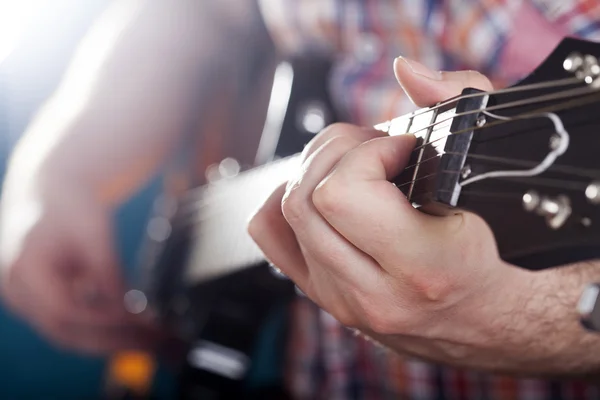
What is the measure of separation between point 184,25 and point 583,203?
1114 millimetres

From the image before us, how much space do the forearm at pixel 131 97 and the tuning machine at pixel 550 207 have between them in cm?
93

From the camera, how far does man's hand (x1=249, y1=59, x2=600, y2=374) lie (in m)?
0.41

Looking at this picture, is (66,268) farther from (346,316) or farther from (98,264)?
(346,316)

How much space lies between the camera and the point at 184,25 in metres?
1.36

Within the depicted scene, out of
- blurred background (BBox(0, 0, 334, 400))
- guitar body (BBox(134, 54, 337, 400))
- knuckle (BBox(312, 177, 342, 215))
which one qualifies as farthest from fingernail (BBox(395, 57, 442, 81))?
blurred background (BBox(0, 0, 334, 400))

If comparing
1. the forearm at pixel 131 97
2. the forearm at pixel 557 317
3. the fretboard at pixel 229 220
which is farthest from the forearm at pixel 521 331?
the forearm at pixel 131 97

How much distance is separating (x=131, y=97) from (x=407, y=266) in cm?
97

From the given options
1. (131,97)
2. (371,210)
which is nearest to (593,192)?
(371,210)

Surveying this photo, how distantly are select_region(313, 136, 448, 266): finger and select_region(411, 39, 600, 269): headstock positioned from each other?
0.02m

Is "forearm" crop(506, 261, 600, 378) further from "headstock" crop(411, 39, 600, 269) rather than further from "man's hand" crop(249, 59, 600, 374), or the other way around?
"headstock" crop(411, 39, 600, 269)

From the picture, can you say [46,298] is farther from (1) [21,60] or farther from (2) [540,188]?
(2) [540,188]

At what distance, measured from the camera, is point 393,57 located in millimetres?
981

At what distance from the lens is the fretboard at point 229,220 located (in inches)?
33.4

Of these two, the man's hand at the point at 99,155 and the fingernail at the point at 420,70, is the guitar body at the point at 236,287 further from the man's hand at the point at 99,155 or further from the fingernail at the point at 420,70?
the fingernail at the point at 420,70
